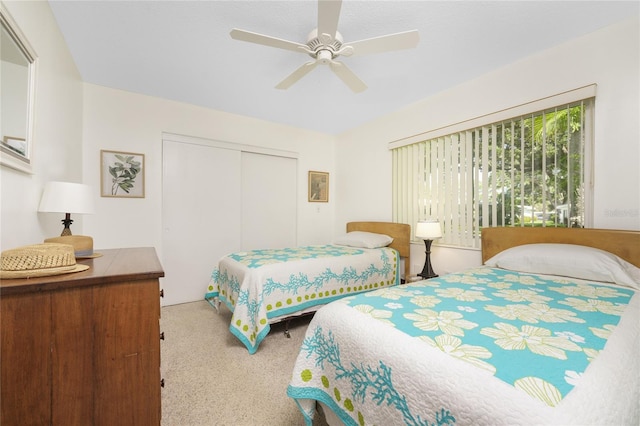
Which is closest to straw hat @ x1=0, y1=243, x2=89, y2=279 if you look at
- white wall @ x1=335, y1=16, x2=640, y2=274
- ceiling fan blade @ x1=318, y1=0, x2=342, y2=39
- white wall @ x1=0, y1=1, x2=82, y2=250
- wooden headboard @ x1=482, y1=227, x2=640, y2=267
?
white wall @ x1=0, y1=1, x2=82, y2=250

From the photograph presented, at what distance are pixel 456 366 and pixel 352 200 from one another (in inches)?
138

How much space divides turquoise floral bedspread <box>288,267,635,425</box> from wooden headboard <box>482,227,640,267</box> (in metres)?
0.43

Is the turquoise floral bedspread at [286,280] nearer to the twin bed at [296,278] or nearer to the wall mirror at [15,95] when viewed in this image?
the twin bed at [296,278]

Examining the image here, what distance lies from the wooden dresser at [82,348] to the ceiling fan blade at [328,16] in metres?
1.59

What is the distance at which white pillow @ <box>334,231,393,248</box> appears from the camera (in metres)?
3.16

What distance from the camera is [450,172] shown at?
2.85m

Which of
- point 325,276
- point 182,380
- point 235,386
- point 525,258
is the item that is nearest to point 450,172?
point 525,258

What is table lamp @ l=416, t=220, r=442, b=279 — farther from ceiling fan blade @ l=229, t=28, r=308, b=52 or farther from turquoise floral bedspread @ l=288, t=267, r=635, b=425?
ceiling fan blade @ l=229, t=28, r=308, b=52

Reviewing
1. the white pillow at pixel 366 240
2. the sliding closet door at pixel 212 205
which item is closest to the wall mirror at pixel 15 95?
the sliding closet door at pixel 212 205

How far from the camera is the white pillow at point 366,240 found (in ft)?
10.4

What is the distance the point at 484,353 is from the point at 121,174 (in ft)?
12.0

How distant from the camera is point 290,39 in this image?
2018 millimetres

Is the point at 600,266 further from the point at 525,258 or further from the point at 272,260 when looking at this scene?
the point at 272,260

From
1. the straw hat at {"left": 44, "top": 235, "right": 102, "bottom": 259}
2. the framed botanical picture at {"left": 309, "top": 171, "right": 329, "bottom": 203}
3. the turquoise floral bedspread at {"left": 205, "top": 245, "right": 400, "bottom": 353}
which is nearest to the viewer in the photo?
the straw hat at {"left": 44, "top": 235, "right": 102, "bottom": 259}
